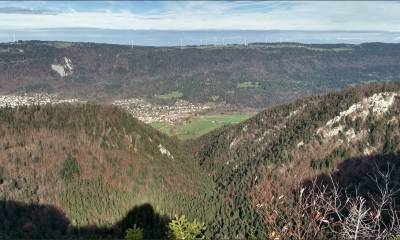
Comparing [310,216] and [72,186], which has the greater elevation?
[310,216]

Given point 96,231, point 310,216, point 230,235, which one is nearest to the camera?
point 310,216

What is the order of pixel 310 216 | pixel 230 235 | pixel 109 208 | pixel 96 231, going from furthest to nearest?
1. pixel 109 208
2. pixel 96 231
3. pixel 230 235
4. pixel 310 216

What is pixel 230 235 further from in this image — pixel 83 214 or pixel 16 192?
pixel 16 192

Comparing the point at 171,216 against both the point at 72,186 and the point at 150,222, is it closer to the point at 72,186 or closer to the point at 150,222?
the point at 150,222

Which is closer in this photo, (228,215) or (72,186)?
(228,215)

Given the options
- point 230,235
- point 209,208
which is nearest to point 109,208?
point 209,208

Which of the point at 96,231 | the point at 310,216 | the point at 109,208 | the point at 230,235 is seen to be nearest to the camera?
the point at 310,216

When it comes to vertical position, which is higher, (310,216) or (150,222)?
(310,216)

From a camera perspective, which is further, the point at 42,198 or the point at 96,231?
the point at 42,198

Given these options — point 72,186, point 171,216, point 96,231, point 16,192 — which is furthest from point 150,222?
point 16,192
